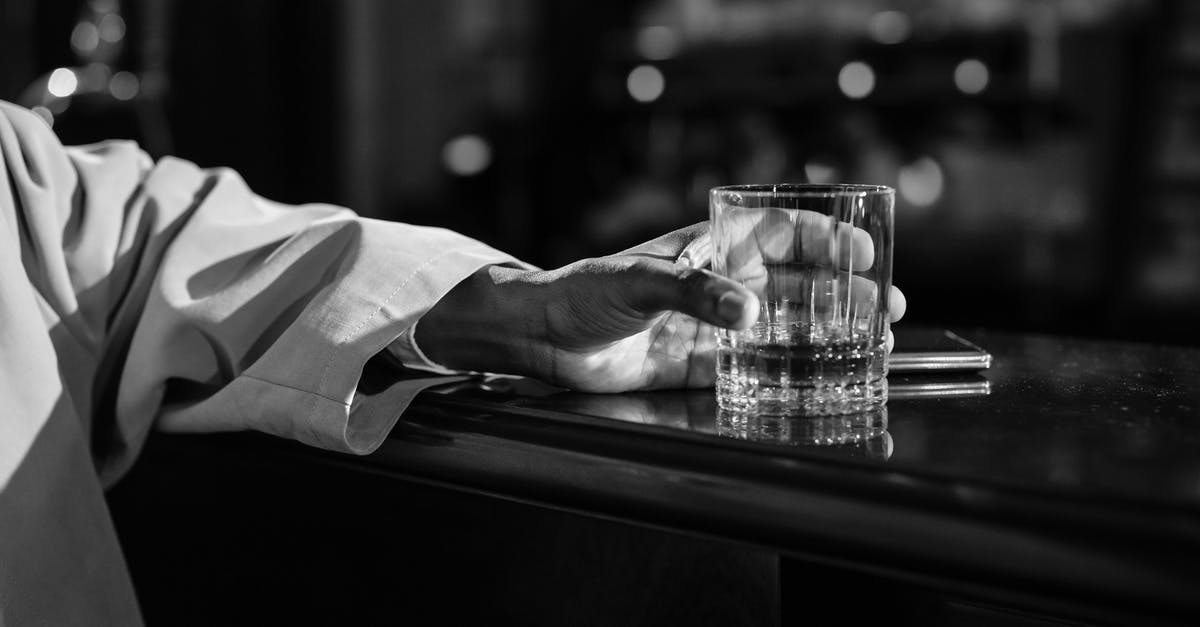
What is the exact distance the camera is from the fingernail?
0.49 meters

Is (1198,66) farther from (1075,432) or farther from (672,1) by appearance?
(1075,432)

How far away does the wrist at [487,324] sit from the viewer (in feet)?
1.98

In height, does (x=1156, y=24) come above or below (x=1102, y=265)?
above

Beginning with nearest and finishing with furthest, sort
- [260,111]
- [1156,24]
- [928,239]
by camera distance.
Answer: [1156,24] → [928,239] → [260,111]

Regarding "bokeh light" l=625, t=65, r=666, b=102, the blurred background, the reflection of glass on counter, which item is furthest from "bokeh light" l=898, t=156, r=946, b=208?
the reflection of glass on counter

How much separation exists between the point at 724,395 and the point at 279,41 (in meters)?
3.12

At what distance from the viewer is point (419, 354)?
651mm

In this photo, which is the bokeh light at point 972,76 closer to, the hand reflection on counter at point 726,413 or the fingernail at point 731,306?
the hand reflection on counter at point 726,413

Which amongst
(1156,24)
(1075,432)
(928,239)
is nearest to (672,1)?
(928,239)

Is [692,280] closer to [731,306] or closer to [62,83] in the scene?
[731,306]

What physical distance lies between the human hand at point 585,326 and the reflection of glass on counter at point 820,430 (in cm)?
6

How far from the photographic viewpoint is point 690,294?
51 cm

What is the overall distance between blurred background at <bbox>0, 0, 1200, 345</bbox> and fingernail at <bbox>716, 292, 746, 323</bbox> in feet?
6.83

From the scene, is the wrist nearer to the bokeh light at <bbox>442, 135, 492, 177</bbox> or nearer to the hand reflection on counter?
the hand reflection on counter
